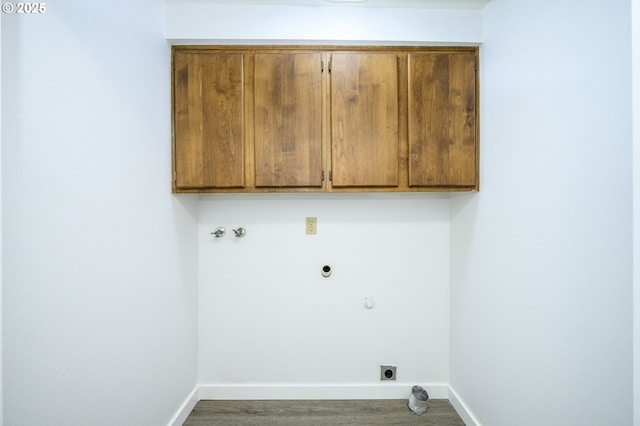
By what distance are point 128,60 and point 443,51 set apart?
1.68m

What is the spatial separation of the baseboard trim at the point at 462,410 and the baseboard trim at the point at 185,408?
1.74 meters

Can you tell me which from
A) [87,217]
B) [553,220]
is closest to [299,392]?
[87,217]

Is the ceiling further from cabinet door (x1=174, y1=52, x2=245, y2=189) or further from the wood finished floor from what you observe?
the wood finished floor

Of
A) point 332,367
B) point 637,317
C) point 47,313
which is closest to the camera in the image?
point 637,317

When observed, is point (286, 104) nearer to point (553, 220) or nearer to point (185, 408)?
point (553, 220)

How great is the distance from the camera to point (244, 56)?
163 cm

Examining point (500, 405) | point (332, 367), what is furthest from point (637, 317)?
point (332, 367)

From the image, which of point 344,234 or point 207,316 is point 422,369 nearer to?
point 344,234

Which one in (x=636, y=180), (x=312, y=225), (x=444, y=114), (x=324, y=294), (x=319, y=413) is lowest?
(x=319, y=413)

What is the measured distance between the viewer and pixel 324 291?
1953 millimetres

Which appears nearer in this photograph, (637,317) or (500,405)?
(637,317)

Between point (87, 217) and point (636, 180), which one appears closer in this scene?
point (636, 180)

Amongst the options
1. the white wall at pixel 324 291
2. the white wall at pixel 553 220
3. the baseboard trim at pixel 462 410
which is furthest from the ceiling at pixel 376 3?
the baseboard trim at pixel 462 410

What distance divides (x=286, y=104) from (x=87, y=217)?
112cm
